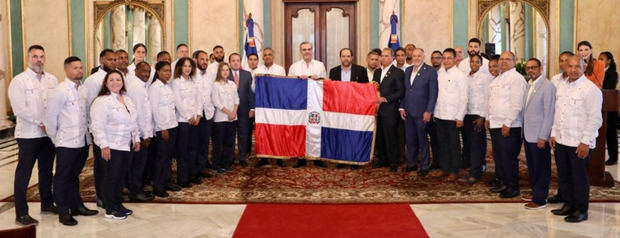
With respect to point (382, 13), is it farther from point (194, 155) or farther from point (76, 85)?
point (76, 85)

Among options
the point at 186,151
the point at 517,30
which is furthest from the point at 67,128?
the point at 517,30

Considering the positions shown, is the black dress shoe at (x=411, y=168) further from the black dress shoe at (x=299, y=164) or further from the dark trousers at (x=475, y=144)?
the black dress shoe at (x=299, y=164)

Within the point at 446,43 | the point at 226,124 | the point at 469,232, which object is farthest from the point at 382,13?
the point at 469,232

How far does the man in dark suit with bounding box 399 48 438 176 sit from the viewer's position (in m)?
6.49

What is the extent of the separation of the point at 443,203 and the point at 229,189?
7.07ft

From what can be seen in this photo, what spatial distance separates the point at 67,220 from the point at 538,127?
399 cm

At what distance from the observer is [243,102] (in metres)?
7.19

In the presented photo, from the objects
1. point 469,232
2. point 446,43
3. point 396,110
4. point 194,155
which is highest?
point 446,43

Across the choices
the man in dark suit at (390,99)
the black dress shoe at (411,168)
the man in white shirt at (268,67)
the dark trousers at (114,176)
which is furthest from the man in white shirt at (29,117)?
the black dress shoe at (411,168)

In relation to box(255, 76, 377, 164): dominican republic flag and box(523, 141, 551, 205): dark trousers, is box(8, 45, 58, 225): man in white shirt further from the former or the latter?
box(523, 141, 551, 205): dark trousers

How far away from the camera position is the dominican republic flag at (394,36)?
10165mm

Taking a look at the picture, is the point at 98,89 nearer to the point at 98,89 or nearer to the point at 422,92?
the point at 98,89

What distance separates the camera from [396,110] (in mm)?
7039

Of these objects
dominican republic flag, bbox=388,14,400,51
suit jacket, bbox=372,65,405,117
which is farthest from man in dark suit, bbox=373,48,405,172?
dominican republic flag, bbox=388,14,400,51
